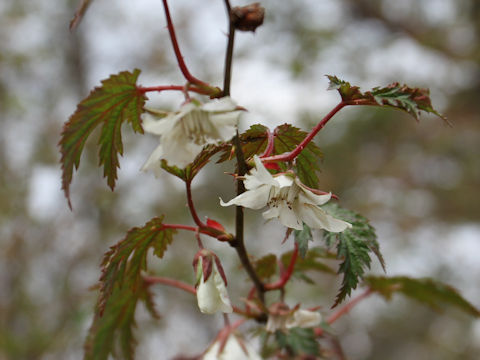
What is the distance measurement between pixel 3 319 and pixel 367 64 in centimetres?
449

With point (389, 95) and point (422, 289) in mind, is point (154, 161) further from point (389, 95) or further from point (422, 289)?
point (422, 289)

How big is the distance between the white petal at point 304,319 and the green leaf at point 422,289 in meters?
0.25

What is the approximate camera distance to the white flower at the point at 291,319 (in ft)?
2.88

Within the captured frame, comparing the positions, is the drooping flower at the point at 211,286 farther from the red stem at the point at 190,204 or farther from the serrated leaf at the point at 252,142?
the serrated leaf at the point at 252,142

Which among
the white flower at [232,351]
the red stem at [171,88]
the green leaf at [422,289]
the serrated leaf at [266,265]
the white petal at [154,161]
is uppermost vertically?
the red stem at [171,88]

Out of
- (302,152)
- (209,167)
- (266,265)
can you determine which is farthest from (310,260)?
(209,167)

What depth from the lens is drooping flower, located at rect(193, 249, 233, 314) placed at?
26.0 inches

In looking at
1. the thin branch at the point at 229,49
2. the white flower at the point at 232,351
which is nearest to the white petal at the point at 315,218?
the thin branch at the point at 229,49

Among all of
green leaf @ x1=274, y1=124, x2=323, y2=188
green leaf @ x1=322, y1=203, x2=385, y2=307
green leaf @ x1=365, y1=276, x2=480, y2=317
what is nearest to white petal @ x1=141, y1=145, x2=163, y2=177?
green leaf @ x1=274, y1=124, x2=323, y2=188

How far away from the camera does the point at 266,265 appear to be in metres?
0.96

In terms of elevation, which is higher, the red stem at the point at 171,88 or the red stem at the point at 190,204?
the red stem at the point at 171,88

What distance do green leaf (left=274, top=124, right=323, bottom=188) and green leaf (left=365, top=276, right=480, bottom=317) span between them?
0.45 meters

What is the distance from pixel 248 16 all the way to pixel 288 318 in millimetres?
573

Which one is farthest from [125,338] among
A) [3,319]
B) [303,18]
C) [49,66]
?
[49,66]
